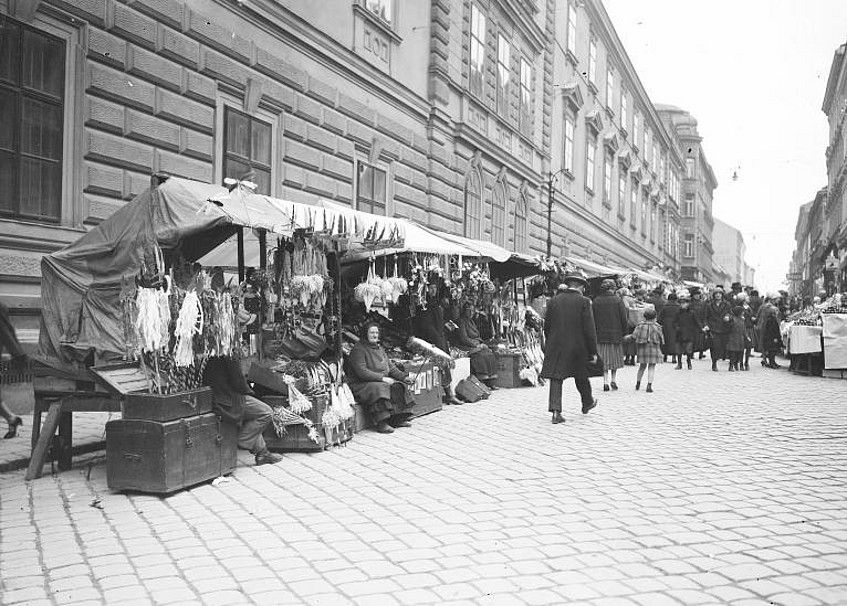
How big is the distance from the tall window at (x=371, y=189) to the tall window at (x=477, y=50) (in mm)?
5829

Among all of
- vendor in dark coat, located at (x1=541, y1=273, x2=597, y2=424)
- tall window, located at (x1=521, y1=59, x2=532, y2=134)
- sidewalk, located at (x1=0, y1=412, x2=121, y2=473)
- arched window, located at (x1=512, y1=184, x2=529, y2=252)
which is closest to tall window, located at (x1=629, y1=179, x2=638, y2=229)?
tall window, located at (x1=521, y1=59, x2=532, y2=134)

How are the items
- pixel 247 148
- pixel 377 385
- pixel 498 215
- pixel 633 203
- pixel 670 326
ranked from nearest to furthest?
pixel 377 385 → pixel 247 148 → pixel 670 326 → pixel 498 215 → pixel 633 203

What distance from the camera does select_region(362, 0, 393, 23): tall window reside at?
53.6ft

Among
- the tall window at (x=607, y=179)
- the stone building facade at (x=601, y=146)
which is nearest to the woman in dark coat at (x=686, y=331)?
the stone building facade at (x=601, y=146)

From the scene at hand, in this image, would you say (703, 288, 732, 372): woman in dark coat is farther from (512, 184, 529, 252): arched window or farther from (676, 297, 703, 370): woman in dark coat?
(512, 184, 529, 252): arched window

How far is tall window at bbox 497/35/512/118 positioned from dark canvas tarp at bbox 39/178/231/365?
1751cm

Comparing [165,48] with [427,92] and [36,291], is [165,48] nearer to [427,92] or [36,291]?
[36,291]

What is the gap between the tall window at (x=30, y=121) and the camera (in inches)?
364

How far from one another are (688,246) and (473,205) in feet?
201

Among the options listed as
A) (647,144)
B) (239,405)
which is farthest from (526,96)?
(647,144)

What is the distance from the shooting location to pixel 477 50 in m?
21.9

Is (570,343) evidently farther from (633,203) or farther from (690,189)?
(690,189)

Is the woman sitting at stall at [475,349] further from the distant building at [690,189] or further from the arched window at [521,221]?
the distant building at [690,189]

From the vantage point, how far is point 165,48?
11117mm
